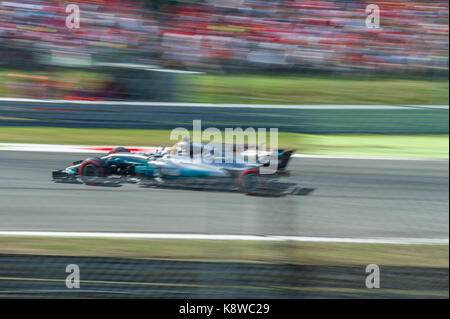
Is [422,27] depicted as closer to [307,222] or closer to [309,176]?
[309,176]

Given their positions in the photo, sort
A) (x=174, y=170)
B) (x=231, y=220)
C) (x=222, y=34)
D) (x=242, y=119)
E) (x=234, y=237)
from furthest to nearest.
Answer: (x=222, y=34)
(x=242, y=119)
(x=174, y=170)
(x=231, y=220)
(x=234, y=237)

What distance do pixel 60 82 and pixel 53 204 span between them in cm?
89

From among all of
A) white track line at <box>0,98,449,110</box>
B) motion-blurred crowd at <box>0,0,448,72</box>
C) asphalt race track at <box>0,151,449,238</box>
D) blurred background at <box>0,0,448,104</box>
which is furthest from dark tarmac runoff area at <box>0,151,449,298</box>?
motion-blurred crowd at <box>0,0,448,72</box>

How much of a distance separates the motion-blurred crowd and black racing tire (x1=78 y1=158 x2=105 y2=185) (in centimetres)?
76

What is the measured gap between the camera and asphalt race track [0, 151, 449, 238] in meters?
2.89

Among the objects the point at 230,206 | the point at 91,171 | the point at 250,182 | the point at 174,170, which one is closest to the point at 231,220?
the point at 230,206

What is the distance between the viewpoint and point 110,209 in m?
2.99

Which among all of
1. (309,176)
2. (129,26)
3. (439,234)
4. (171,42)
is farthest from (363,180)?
(129,26)

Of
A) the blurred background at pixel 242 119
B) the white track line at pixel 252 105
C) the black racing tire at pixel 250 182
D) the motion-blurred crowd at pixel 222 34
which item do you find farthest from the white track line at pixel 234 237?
the motion-blurred crowd at pixel 222 34

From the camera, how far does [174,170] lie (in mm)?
3070

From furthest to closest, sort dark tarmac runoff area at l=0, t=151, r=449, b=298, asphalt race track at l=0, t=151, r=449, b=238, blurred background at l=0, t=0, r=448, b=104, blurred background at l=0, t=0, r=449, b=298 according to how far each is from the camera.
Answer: blurred background at l=0, t=0, r=448, b=104
asphalt race track at l=0, t=151, r=449, b=238
blurred background at l=0, t=0, r=449, b=298
dark tarmac runoff area at l=0, t=151, r=449, b=298

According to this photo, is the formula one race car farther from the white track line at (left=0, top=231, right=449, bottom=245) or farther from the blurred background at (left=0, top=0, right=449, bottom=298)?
the white track line at (left=0, top=231, right=449, bottom=245)

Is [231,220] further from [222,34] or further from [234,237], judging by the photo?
[222,34]

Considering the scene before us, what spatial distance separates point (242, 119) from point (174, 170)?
609 millimetres
